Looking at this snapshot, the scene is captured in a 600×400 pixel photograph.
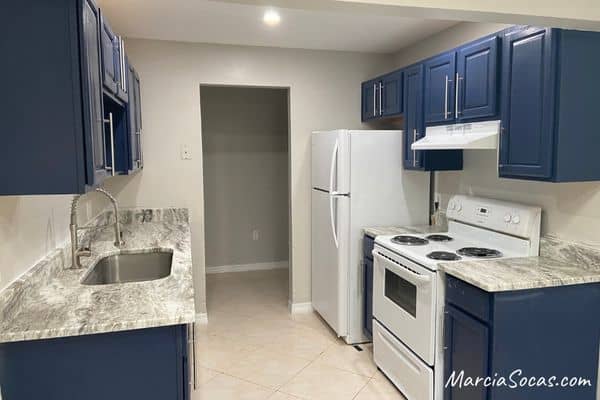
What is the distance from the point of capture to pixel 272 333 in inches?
144

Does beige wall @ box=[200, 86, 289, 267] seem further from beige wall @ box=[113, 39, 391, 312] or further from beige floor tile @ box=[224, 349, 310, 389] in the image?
beige floor tile @ box=[224, 349, 310, 389]

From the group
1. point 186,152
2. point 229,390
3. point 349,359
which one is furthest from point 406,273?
point 186,152

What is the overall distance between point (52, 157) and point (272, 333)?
2648 millimetres

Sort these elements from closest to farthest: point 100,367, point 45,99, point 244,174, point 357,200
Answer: point 45,99 → point 100,367 → point 357,200 → point 244,174

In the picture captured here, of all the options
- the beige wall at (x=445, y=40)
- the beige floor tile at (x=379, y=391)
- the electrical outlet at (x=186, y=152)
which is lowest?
the beige floor tile at (x=379, y=391)

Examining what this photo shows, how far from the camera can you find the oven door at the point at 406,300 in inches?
93.0

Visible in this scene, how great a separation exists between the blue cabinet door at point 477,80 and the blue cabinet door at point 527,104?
62 mm

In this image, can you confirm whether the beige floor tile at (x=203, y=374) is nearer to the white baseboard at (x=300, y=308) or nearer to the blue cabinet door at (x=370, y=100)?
the white baseboard at (x=300, y=308)

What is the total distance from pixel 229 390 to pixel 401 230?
1.63m

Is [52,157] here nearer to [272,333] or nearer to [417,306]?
[417,306]

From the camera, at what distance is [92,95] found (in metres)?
1.53

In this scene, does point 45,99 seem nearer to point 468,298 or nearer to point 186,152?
point 468,298

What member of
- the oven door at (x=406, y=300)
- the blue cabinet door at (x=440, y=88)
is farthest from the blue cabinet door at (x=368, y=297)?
the blue cabinet door at (x=440, y=88)

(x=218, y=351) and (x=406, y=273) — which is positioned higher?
(x=406, y=273)
